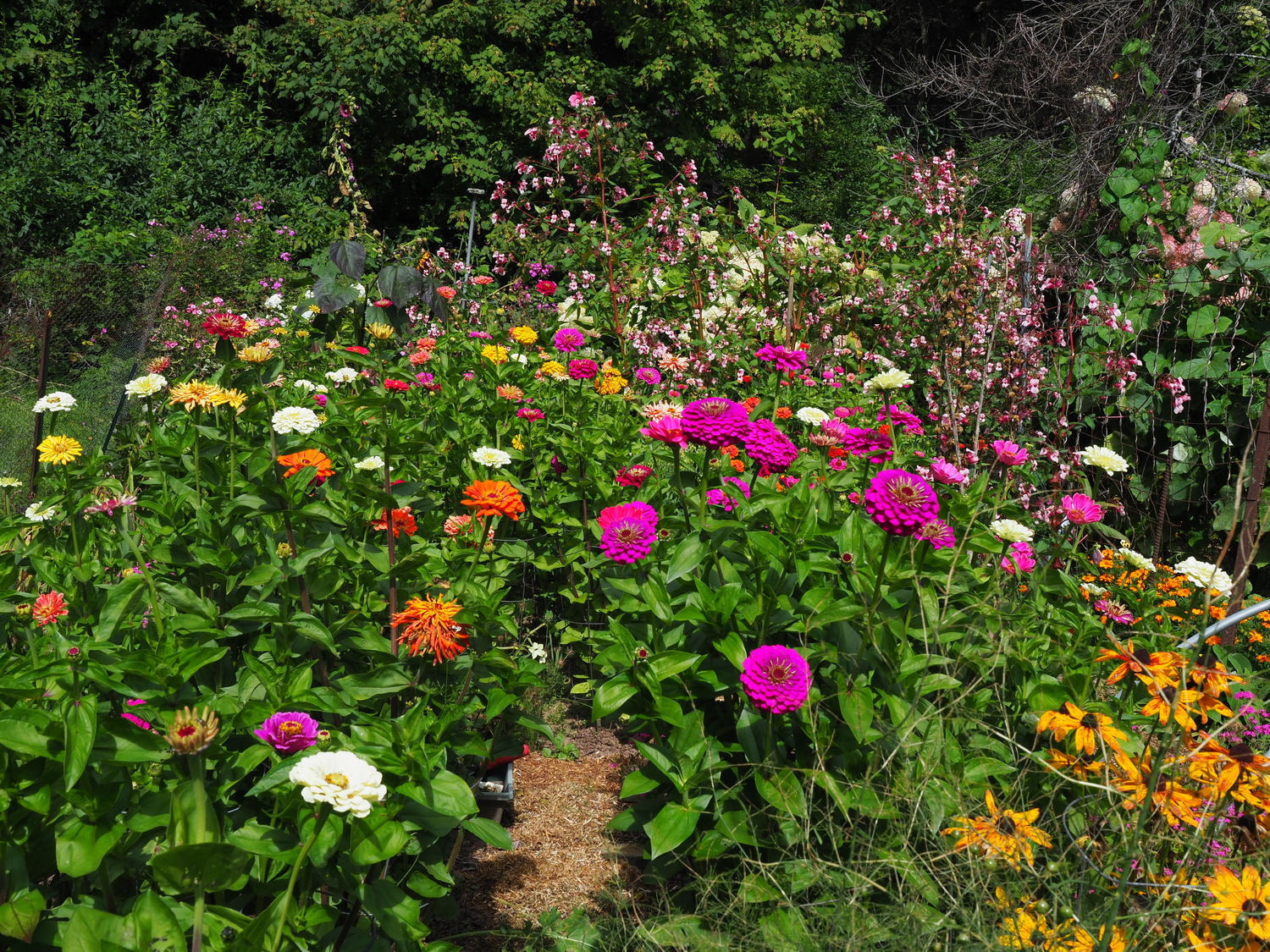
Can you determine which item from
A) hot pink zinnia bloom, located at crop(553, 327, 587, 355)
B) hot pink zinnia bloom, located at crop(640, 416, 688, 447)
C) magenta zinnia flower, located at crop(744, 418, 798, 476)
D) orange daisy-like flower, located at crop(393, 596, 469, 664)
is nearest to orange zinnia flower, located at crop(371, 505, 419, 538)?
orange daisy-like flower, located at crop(393, 596, 469, 664)

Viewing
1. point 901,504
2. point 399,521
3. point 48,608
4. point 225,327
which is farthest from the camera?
point 225,327

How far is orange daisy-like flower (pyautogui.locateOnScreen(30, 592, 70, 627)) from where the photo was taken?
1354mm

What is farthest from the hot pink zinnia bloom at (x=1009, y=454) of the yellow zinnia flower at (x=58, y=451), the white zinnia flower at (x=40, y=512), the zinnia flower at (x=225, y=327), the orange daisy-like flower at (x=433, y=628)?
the yellow zinnia flower at (x=58, y=451)

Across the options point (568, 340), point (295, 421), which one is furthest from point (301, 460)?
point (568, 340)

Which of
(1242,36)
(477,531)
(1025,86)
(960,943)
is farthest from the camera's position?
(1025,86)

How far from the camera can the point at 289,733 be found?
1079 mm

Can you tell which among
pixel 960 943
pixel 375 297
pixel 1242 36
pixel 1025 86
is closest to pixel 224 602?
pixel 960 943

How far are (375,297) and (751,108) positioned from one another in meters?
7.20

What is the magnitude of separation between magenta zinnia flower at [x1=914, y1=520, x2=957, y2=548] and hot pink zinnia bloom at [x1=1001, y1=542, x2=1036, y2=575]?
0.24 m

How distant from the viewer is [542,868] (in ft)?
6.37

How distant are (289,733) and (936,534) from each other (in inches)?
37.4

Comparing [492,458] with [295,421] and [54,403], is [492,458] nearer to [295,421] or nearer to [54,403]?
[295,421]

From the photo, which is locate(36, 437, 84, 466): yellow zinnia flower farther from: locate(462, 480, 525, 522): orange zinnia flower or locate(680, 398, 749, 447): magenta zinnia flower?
locate(680, 398, 749, 447): magenta zinnia flower

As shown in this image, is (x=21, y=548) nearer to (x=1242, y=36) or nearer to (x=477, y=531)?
(x=477, y=531)
